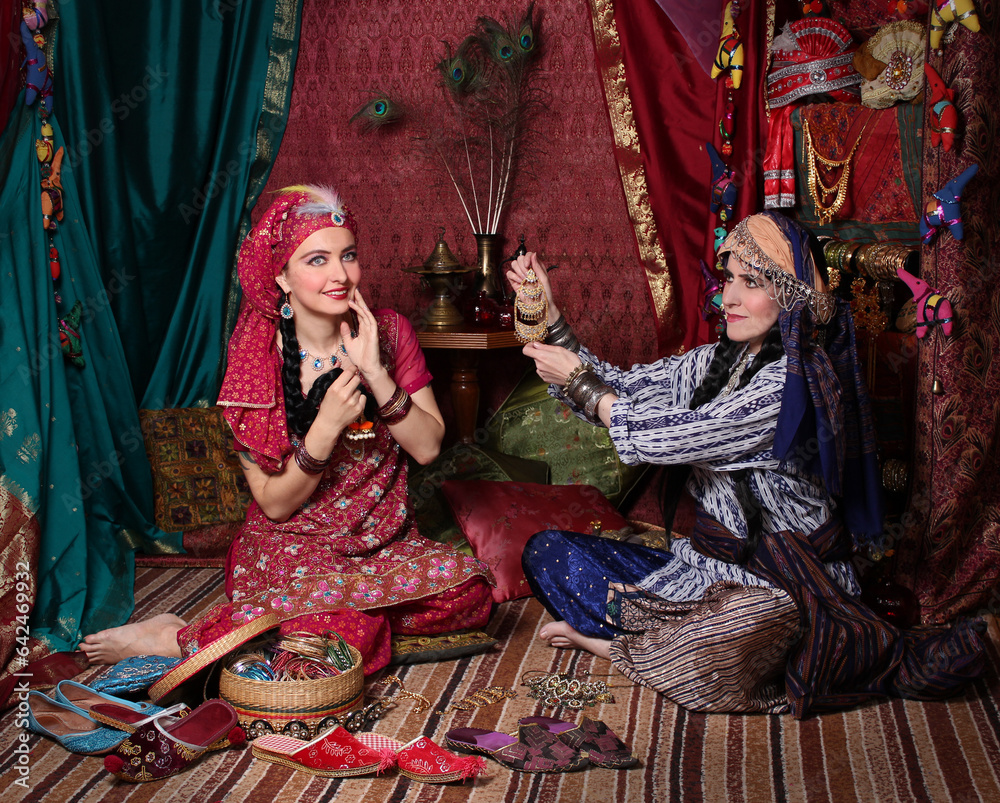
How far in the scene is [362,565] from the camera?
2.91 m

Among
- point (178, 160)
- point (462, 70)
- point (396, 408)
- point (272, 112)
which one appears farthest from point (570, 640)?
point (272, 112)

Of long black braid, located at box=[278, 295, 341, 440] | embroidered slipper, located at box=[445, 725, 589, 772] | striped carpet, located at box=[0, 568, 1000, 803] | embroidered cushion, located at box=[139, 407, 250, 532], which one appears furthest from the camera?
embroidered cushion, located at box=[139, 407, 250, 532]

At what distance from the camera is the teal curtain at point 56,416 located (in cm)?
319

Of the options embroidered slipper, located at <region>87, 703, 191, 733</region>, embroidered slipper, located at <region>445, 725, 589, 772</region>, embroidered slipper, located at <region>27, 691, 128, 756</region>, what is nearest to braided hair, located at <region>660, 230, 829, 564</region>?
embroidered slipper, located at <region>445, 725, 589, 772</region>

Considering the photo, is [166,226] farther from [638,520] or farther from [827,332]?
[827,332]

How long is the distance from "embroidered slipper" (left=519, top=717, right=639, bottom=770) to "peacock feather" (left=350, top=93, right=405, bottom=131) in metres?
2.89

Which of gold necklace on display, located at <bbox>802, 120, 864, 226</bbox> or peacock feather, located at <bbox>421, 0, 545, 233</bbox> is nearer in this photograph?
gold necklace on display, located at <bbox>802, 120, 864, 226</bbox>

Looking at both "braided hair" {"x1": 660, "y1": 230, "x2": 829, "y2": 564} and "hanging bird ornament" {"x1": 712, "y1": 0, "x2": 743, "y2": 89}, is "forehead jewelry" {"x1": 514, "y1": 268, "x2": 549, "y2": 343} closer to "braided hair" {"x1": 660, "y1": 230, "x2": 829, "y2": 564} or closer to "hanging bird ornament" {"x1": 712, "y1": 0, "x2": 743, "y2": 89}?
"braided hair" {"x1": 660, "y1": 230, "x2": 829, "y2": 564}

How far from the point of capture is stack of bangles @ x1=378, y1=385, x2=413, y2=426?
2855 mm

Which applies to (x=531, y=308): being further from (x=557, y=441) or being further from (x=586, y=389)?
(x=557, y=441)

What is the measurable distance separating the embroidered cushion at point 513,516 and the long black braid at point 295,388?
1004mm

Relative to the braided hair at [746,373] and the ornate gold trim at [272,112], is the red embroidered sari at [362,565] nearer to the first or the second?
the braided hair at [746,373]

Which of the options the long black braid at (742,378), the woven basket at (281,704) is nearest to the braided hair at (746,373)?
the long black braid at (742,378)

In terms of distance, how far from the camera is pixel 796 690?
2.55 meters
